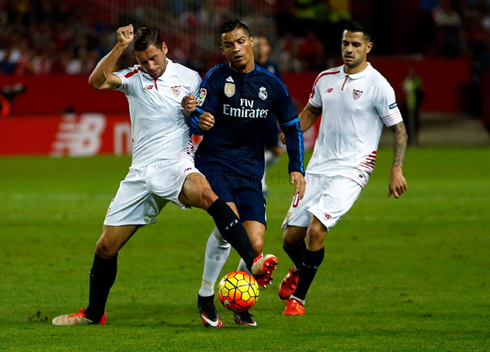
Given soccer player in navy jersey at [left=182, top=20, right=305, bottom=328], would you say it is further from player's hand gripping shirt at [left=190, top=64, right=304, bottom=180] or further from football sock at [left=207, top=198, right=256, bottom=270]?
football sock at [left=207, top=198, right=256, bottom=270]

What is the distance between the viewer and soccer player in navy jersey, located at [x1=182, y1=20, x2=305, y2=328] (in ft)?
19.6

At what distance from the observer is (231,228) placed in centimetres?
558

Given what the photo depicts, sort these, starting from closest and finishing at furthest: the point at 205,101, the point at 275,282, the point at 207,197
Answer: the point at 207,197 → the point at 205,101 → the point at 275,282

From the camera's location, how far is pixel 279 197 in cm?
1462

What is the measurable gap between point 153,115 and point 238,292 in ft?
4.81

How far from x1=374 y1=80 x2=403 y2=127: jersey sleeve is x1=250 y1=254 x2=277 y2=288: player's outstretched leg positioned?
1.91 m

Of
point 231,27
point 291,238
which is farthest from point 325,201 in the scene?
point 231,27

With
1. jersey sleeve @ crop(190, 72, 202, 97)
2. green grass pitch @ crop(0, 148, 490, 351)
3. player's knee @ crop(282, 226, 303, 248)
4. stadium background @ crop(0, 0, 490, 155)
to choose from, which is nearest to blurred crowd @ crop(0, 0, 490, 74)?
stadium background @ crop(0, 0, 490, 155)

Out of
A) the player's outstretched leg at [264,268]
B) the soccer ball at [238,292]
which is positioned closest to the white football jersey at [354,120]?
the soccer ball at [238,292]

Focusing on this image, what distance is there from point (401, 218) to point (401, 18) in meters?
19.7

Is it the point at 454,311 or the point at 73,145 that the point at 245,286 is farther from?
the point at 73,145

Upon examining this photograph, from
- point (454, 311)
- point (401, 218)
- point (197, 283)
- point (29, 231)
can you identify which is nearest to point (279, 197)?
point (401, 218)

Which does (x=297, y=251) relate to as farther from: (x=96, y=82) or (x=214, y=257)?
(x=96, y=82)

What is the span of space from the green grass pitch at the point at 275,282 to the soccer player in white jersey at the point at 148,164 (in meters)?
0.44
